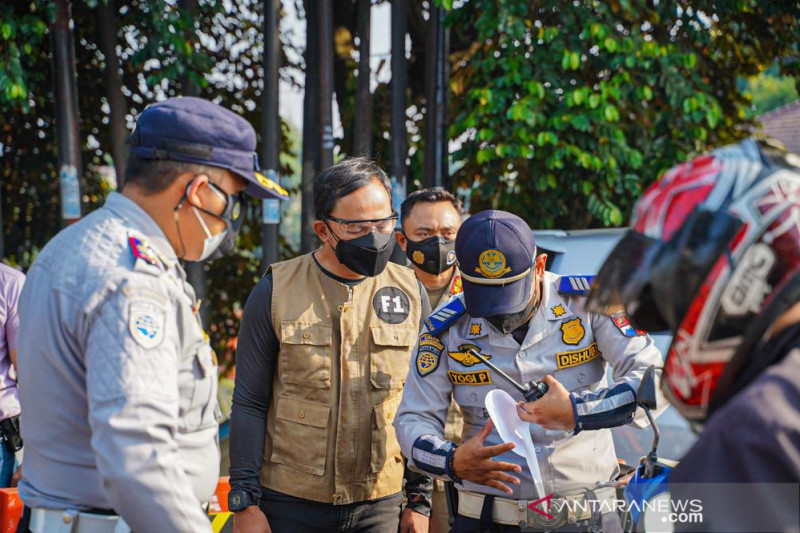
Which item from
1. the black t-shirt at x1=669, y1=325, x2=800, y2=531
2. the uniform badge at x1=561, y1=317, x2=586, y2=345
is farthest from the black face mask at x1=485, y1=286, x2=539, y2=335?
the black t-shirt at x1=669, y1=325, x2=800, y2=531

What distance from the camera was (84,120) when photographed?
696 cm

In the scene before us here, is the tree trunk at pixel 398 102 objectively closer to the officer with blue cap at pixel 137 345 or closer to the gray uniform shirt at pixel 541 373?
the gray uniform shirt at pixel 541 373

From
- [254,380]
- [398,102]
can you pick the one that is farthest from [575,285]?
[398,102]

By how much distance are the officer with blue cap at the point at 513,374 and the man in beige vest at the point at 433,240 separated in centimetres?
108

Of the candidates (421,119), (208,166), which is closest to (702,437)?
(208,166)

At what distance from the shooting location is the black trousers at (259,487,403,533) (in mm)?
2922

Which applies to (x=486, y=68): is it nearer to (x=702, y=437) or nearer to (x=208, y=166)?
(x=208, y=166)

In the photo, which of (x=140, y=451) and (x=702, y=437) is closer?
(x=702, y=437)

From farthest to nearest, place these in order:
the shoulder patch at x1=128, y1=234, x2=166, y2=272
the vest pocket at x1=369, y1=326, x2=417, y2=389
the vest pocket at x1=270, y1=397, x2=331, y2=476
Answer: the vest pocket at x1=369, y1=326, x2=417, y2=389, the vest pocket at x1=270, y1=397, x2=331, y2=476, the shoulder patch at x1=128, y1=234, x2=166, y2=272

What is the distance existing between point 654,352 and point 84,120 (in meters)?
5.91

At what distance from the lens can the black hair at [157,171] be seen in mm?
1945

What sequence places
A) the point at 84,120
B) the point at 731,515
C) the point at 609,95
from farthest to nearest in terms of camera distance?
the point at 84,120 → the point at 609,95 → the point at 731,515

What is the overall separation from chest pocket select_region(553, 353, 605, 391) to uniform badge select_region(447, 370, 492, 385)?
231mm

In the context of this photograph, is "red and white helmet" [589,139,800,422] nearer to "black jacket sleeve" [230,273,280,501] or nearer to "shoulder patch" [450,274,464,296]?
"black jacket sleeve" [230,273,280,501]
